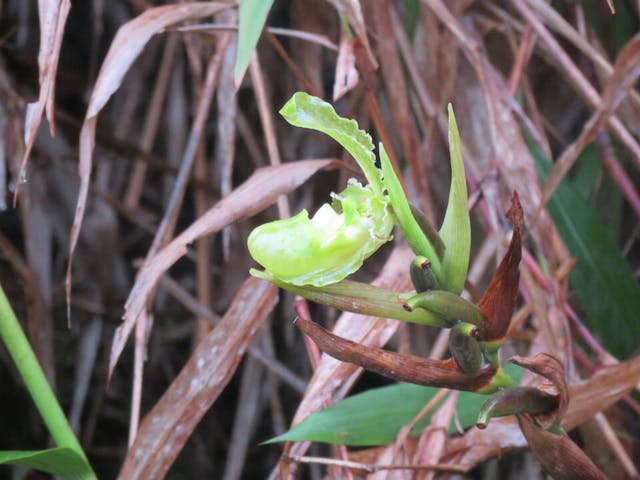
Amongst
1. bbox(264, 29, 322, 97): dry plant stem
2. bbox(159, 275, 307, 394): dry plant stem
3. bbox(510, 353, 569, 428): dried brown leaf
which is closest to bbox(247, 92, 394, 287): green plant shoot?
bbox(510, 353, 569, 428): dried brown leaf

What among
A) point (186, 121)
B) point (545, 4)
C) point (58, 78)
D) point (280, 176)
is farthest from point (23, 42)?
point (545, 4)

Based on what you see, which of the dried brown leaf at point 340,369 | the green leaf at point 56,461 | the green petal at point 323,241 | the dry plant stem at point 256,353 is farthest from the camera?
the dry plant stem at point 256,353

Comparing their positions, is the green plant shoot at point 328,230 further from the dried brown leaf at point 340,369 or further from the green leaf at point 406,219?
the dried brown leaf at point 340,369

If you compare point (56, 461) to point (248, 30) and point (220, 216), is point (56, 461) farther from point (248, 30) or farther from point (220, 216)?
point (248, 30)

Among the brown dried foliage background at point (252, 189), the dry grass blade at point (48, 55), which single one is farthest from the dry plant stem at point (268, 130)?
the dry grass blade at point (48, 55)

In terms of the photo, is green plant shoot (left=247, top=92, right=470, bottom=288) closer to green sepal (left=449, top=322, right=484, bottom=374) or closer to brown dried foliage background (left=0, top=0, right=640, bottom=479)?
green sepal (left=449, top=322, right=484, bottom=374)

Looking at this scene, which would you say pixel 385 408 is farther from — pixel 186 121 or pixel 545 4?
pixel 186 121
